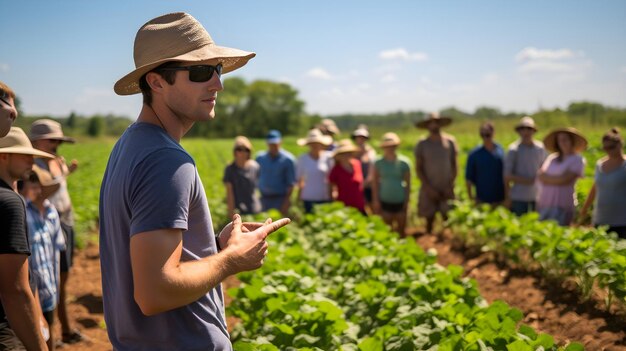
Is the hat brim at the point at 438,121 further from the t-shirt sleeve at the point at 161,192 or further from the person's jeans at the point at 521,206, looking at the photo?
the t-shirt sleeve at the point at 161,192

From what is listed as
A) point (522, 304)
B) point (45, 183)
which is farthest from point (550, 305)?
point (45, 183)

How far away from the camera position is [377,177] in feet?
29.0

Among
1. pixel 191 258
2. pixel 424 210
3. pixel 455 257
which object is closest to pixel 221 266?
pixel 191 258

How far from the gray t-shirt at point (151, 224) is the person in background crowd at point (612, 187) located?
533 centimetres

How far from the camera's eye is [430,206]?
30.5ft

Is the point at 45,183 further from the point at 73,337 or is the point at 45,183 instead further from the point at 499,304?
the point at 499,304

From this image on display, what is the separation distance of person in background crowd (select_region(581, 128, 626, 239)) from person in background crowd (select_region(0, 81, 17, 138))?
18.6 ft

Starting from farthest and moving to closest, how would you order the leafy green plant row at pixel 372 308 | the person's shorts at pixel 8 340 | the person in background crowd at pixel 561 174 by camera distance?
the person in background crowd at pixel 561 174, the leafy green plant row at pixel 372 308, the person's shorts at pixel 8 340

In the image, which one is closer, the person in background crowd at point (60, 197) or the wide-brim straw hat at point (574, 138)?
the person in background crowd at point (60, 197)

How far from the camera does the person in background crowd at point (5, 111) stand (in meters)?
2.35

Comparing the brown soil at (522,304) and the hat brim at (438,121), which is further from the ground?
the hat brim at (438,121)

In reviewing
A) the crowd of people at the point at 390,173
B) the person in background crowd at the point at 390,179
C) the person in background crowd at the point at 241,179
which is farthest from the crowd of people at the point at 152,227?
the person in background crowd at the point at 390,179

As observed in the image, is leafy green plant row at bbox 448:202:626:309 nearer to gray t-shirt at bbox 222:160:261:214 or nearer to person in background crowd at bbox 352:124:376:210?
person in background crowd at bbox 352:124:376:210

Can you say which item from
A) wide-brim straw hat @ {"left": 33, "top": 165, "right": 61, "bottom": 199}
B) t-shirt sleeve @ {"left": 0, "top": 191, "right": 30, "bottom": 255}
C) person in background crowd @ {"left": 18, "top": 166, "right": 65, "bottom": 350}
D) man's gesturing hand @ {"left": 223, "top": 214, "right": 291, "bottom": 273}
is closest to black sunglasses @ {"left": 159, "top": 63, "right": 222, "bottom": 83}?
man's gesturing hand @ {"left": 223, "top": 214, "right": 291, "bottom": 273}
